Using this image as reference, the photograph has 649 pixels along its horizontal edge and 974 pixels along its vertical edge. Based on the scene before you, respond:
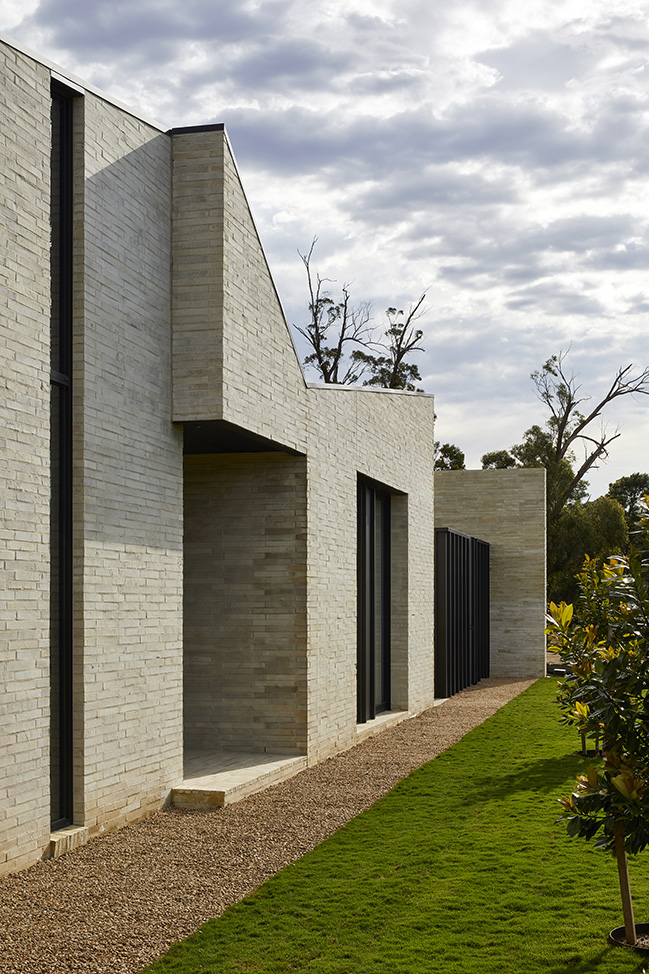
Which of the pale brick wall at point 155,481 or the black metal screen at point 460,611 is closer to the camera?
the pale brick wall at point 155,481

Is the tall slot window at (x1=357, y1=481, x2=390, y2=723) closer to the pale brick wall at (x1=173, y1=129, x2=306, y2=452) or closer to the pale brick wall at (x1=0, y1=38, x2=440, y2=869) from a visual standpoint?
the pale brick wall at (x1=0, y1=38, x2=440, y2=869)

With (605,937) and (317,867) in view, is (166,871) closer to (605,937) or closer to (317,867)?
(317,867)

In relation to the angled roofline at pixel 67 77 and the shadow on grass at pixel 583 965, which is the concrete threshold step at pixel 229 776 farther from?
the angled roofline at pixel 67 77

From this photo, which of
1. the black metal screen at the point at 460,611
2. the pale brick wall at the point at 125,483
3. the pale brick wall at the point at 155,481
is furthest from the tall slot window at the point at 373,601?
the pale brick wall at the point at 125,483

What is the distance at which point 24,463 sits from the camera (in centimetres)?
643

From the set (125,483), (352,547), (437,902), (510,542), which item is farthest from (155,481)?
(510,542)

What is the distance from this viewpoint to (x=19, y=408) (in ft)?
21.0

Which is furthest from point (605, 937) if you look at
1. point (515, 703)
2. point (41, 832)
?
point (515, 703)

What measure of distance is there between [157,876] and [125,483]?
9.68 feet

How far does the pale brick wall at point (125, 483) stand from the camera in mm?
7191

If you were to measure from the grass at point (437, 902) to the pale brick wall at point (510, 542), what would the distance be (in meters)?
15.8

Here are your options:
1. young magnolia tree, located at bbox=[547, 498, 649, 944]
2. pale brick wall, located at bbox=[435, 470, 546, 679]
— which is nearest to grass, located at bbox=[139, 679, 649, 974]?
young magnolia tree, located at bbox=[547, 498, 649, 944]

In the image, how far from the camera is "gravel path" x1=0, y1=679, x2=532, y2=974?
16.5ft

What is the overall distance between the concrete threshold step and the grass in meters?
1.19
